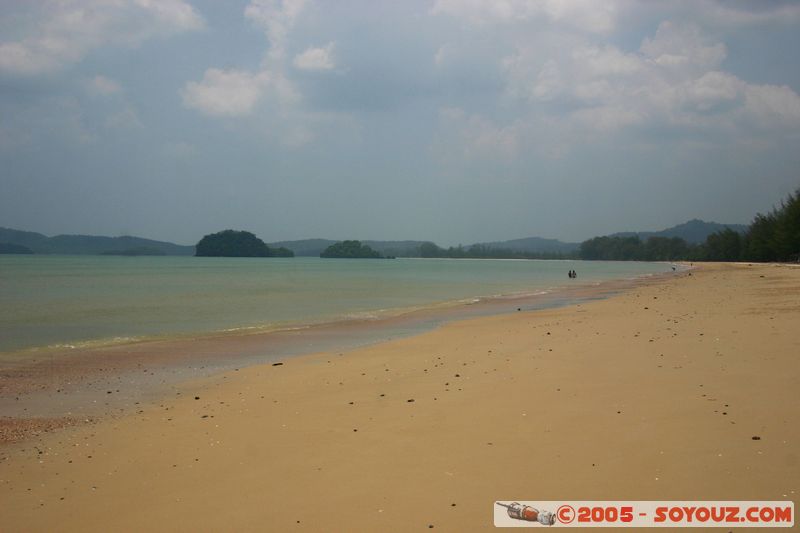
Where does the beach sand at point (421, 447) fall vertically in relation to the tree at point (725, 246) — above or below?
below

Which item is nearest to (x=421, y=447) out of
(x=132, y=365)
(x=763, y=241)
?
(x=132, y=365)

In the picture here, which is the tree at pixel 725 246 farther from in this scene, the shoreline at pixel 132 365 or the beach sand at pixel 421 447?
the beach sand at pixel 421 447

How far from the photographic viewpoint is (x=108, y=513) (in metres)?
4.37

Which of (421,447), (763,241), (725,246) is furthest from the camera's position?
(725,246)

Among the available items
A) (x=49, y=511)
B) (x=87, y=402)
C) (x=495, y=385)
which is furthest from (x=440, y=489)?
(x=87, y=402)

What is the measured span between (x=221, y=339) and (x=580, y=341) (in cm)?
936

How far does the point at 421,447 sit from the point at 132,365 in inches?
332

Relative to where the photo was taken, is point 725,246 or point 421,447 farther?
point 725,246
